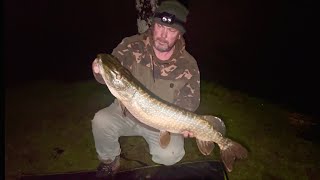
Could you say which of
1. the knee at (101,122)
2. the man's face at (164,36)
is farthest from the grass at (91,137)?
the man's face at (164,36)

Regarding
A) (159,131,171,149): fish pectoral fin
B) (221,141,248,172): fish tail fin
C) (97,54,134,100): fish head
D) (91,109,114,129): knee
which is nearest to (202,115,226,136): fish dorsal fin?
(221,141,248,172): fish tail fin

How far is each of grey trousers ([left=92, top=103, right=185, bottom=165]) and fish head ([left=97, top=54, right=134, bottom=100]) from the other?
2.46 feet

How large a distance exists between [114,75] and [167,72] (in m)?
1.00

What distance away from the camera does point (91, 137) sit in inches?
209

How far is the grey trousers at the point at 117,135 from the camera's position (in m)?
4.07

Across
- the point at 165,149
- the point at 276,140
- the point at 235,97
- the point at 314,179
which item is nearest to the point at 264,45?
the point at 235,97

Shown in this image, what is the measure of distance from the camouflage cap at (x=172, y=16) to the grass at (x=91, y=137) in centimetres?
210

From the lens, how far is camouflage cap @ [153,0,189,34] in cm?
381

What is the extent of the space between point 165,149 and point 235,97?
397 centimetres

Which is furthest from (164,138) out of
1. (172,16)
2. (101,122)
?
(172,16)

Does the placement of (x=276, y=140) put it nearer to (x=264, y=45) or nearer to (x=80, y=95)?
(x=80, y=95)

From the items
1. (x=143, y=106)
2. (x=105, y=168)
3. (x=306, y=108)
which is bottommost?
(x=306, y=108)

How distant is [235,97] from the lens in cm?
784

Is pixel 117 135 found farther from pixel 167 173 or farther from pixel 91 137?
pixel 91 137
